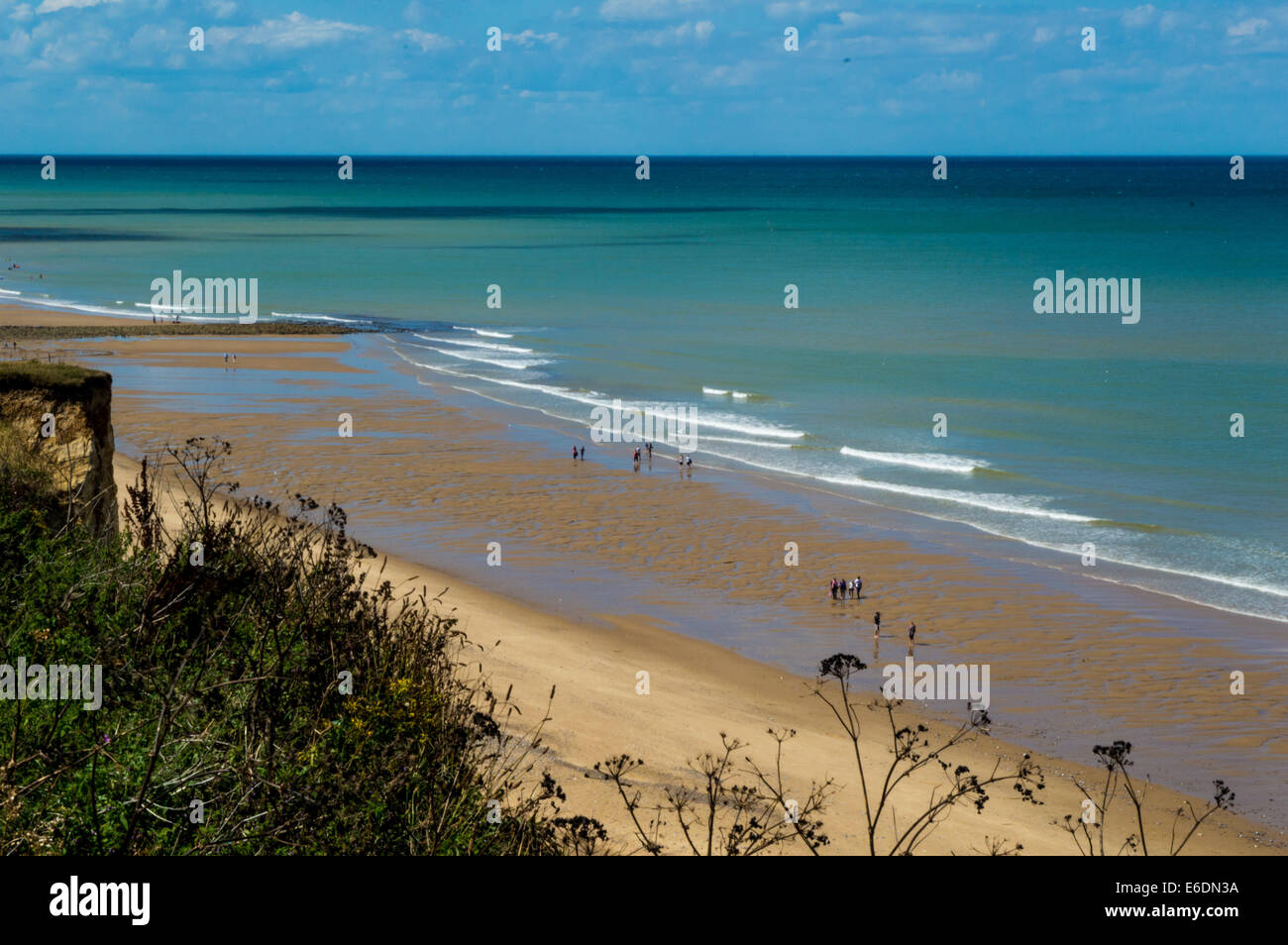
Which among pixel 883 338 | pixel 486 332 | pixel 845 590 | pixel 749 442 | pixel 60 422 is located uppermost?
pixel 486 332

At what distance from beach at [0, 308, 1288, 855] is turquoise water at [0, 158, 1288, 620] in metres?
2.52

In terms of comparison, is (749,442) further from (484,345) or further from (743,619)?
(484,345)

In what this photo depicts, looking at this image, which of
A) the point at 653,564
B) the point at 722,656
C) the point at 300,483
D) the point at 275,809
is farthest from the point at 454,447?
the point at 275,809

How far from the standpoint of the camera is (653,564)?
A: 19859mm

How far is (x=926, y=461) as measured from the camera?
28094 millimetres

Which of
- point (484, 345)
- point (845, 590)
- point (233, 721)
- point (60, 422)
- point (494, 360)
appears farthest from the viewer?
point (484, 345)

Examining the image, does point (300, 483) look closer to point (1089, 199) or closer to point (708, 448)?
point (708, 448)

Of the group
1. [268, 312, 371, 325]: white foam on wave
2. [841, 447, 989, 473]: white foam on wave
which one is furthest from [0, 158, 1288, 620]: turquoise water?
[268, 312, 371, 325]: white foam on wave

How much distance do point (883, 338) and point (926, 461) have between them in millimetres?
20919

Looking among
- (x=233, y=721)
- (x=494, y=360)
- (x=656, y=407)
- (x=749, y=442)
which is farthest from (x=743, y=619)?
(x=494, y=360)

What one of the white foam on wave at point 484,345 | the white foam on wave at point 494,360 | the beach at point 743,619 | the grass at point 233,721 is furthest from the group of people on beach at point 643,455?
the white foam on wave at point 484,345

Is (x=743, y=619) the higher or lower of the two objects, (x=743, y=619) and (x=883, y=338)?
the lower

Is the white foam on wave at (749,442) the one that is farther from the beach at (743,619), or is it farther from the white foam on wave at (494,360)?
the white foam on wave at (494,360)
